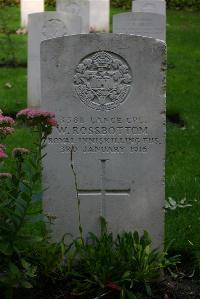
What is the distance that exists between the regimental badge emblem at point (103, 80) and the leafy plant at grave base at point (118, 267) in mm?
825

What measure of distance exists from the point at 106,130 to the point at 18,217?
0.99 m

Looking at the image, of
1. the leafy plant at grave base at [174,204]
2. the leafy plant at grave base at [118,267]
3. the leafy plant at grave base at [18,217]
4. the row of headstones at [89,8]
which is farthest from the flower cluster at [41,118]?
the row of headstones at [89,8]

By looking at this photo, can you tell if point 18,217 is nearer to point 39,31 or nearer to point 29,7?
point 39,31

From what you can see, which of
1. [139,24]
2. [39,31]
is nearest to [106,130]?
[39,31]

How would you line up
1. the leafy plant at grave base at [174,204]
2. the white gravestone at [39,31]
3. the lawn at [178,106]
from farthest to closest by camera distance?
1. the white gravestone at [39,31]
2. the leafy plant at grave base at [174,204]
3. the lawn at [178,106]

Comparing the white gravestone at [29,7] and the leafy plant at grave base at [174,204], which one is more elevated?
the white gravestone at [29,7]

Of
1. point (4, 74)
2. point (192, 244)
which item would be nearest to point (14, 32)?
point (4, 74)

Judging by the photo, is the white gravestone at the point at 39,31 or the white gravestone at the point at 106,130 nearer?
the white gravestone at the point at 106,130

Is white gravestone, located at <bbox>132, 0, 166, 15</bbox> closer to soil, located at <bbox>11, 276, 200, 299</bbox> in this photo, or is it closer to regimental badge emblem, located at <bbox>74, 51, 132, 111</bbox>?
regimental badge emblem, located at <bbox>74, 51, 132, 111</bbox>

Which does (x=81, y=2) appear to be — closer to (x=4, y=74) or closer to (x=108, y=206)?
(x=4, y=74)

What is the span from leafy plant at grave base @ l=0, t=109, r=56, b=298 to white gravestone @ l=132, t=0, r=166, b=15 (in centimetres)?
848

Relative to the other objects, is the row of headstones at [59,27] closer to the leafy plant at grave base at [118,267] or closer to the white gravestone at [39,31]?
the white gravestone at [39,31]

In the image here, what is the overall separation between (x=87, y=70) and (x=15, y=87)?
6.71 meters

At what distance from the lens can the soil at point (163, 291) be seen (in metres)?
4.62
